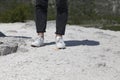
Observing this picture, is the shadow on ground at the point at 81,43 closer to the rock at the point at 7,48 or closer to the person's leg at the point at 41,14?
the person's leg at the point at 41,14

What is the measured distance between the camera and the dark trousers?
763cm

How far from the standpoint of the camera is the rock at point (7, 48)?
7.61 m

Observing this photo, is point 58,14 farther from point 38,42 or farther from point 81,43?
point 81,43

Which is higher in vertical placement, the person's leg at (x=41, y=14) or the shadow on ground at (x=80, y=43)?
the person's leg at (x=41, y=14)

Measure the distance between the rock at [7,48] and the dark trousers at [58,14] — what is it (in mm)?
455

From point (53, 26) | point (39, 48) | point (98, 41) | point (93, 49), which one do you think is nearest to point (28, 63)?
point (39, 48)

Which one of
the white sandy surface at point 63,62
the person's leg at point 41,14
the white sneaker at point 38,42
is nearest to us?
the white sandy surface at point 63,62

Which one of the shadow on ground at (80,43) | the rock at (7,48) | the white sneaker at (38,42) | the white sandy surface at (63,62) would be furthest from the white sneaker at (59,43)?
the rock at (7,48)

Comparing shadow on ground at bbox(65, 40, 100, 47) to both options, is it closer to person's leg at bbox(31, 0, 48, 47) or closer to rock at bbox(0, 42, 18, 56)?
person's leg at bbox(31, 0, 48, 47)

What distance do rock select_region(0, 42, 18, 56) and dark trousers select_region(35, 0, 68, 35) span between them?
17.9 inches

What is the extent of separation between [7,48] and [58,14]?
897 millimetres

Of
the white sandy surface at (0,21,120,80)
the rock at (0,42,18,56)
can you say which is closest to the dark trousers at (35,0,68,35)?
the white sandy surface at (0,21,120,80)

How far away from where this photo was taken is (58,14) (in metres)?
7.69

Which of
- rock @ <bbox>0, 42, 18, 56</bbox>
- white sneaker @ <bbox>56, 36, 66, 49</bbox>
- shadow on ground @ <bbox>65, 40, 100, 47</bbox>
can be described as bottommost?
shadow on ground @ <bbox>65, 40, 100, 47</bbox>
